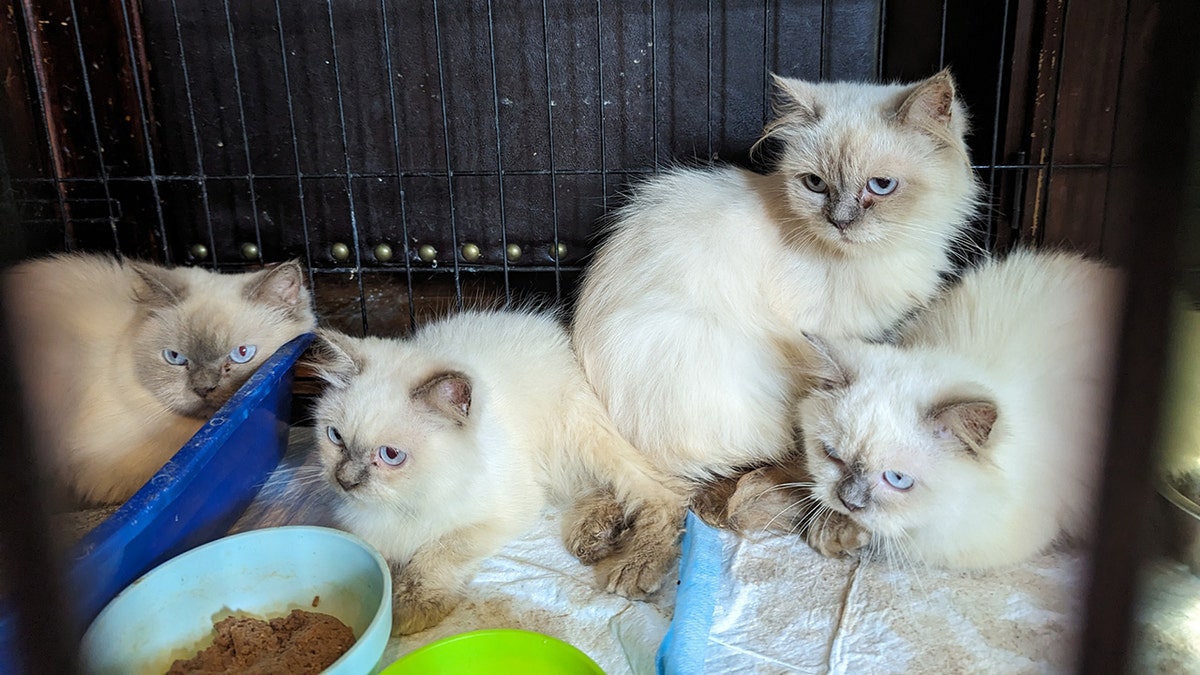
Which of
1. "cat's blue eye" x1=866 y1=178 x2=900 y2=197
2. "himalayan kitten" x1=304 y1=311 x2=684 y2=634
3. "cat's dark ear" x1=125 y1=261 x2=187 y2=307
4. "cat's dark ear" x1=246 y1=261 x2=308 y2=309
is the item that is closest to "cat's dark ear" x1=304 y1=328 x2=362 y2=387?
"himalayan kitten" x1=304 y1=311 x2=684 y2=634

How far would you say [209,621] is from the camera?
4.42 feet

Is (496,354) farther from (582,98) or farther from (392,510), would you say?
(582,98)

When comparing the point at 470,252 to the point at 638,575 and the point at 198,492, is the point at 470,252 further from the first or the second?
the point at 638,575

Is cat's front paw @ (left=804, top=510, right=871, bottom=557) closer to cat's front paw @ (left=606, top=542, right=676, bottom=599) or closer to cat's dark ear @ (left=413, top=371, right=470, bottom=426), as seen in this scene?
cat's front paw @ (left=606, top=542, right=676, bottom=599)

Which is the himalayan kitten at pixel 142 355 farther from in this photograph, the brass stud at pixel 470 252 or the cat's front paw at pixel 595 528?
the cat's front paw at pixel 595 528

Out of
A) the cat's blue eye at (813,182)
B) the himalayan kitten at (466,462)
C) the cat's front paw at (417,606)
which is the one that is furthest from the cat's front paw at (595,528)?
the cat's blue eye at (813,182)

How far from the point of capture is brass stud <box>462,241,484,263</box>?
2.59 meters

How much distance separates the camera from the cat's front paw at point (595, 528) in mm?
1651

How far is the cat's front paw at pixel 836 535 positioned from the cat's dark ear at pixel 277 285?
54.7 inches

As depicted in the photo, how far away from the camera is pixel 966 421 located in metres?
1.30

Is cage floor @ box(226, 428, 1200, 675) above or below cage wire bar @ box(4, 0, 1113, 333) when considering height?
below

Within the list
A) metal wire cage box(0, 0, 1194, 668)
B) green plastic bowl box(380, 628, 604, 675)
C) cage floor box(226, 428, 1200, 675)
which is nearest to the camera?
green plastic bowl box(380, 628, 604, 675)

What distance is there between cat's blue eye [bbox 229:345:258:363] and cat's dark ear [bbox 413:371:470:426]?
666 mm

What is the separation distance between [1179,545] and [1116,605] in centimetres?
111
